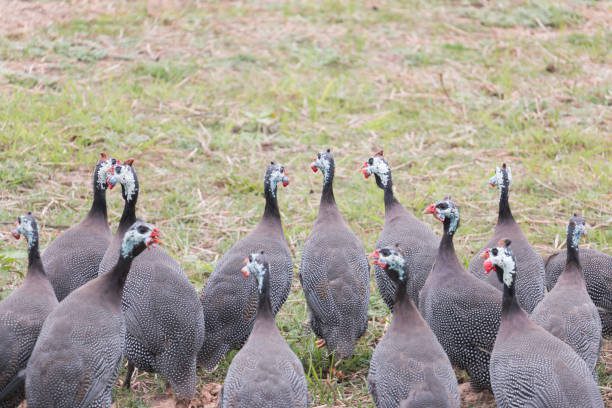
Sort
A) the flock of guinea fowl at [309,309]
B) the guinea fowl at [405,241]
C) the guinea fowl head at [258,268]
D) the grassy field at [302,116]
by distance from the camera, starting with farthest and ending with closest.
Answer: the grassy field at [302,116]
the guinea fowl at [405,241]
the guinea fowl head at [258,268]
the flock of guinea fowl at [309,309]

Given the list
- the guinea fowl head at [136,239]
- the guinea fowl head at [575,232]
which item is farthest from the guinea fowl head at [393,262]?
the guinea fowl head at [136,239]

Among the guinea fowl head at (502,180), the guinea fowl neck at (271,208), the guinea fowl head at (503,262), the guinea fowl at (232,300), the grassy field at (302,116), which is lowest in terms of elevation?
the grassy field at (302,116)

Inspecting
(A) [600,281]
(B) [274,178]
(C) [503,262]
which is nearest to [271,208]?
(B) [274,178]

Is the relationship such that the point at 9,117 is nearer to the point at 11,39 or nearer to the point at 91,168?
the point at 91,168

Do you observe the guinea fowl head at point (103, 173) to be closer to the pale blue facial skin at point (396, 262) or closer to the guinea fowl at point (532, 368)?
the pale blue facial skin at point (396, 262)

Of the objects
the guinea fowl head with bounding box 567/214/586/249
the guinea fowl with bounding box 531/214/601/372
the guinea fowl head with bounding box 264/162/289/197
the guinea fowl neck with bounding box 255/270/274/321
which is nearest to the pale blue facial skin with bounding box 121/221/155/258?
the guinea fowl neck with bounding box 255/270/274/321

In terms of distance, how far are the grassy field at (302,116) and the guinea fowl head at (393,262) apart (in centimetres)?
67

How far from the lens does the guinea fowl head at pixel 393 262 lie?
4.90 meters

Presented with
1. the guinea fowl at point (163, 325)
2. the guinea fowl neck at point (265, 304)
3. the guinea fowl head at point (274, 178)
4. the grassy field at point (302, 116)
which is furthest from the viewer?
the grassy field at point (302, 116)

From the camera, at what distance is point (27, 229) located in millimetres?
5102

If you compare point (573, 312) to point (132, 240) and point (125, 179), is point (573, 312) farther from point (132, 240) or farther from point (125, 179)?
point (125, 179)

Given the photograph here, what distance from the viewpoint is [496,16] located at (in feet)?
37.6

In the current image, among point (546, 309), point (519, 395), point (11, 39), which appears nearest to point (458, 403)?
point (519, 395)

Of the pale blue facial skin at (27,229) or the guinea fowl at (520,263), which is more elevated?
the pale blue facial skin at (27,229)
